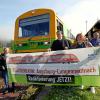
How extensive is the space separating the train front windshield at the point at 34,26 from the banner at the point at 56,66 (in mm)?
5146

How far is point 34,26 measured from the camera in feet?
52.7

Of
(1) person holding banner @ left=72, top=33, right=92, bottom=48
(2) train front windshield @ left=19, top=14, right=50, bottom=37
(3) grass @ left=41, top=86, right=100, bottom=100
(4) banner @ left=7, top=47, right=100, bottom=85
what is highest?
(2) train front windshield @ left=19, top=14, right=50, bottom=37

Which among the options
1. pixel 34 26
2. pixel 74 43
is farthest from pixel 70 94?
pixel 34 26

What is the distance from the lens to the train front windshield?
15582 millimetres

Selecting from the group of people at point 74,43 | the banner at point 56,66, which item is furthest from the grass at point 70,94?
the group of people at point 74,43

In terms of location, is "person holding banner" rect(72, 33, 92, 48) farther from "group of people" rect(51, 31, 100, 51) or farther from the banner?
the banner

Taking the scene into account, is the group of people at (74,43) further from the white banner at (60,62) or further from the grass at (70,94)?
the grass at (70,94)

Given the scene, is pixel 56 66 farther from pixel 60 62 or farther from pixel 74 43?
pixel 74 43

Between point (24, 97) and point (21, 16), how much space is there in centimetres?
740

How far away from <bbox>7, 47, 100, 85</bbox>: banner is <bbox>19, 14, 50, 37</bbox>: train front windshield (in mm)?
5146

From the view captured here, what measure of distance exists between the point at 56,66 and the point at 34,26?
7050mm

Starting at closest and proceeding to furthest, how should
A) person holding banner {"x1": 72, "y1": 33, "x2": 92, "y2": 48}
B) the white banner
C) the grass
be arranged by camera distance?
the white banner → the grass → person holding banner {"x1": 72, "y1": 33, "x2": 92, "y2": 48}

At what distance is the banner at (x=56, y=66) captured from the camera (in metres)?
8.66

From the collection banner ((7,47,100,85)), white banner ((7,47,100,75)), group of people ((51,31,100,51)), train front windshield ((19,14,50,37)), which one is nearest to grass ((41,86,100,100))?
banner ((7,47,100,85))
